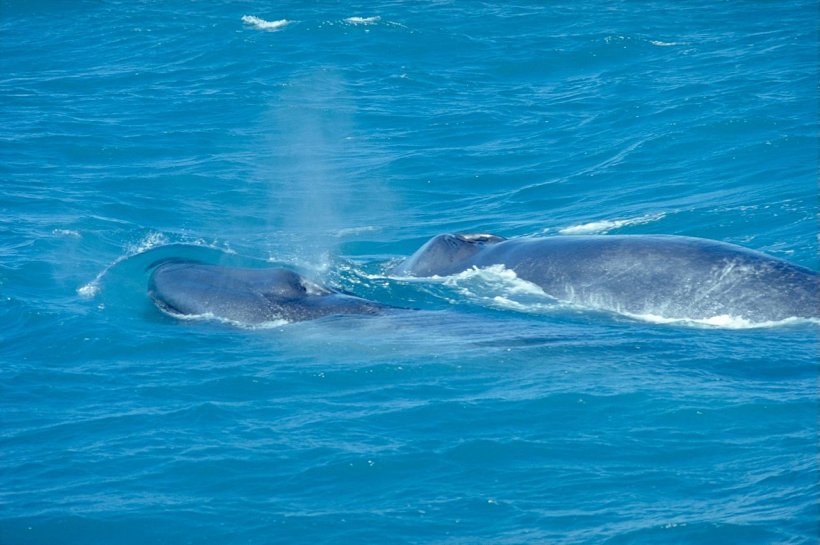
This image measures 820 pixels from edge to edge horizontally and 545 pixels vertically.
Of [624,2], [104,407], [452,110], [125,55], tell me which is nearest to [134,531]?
[104,407]

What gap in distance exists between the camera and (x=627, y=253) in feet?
62.3

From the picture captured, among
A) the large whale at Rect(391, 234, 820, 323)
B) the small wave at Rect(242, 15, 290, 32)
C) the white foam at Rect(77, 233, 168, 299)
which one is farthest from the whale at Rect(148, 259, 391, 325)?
the small wave at Rect(242, 15, 290, 32)

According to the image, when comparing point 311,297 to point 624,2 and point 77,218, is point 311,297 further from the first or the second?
point 624,2

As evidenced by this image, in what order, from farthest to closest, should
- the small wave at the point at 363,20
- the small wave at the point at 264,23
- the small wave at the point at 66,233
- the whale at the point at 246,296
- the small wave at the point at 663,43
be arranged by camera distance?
the small wave at the point at 264,23, the small wave at the point at 363,20, the small wave at the point at 663,43, the small wave at the point at 66,233, the whale at the point at 246,296

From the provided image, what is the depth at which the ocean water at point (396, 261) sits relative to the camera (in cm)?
1270

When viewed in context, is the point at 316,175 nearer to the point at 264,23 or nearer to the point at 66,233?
the point at 66,233

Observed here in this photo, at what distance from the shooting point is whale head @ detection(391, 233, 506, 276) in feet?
69.6

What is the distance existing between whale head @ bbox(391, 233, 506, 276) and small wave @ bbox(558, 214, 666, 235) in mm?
3465

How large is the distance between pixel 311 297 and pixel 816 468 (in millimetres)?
8871

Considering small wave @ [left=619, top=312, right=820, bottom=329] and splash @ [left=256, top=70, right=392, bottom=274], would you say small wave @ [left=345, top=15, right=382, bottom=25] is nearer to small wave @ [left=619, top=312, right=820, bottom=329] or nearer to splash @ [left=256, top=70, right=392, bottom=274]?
splash @ [left=256, top=70, right=392, bottom=274]

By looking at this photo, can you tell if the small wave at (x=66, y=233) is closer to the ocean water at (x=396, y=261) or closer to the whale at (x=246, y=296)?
the ocean water at (x=396, y=261)

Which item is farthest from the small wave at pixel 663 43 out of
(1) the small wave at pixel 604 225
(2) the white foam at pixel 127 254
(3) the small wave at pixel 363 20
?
(2) the white foam at pixel 127 254

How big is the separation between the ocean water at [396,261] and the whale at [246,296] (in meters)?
0.36

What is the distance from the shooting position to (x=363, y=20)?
1812 inches
